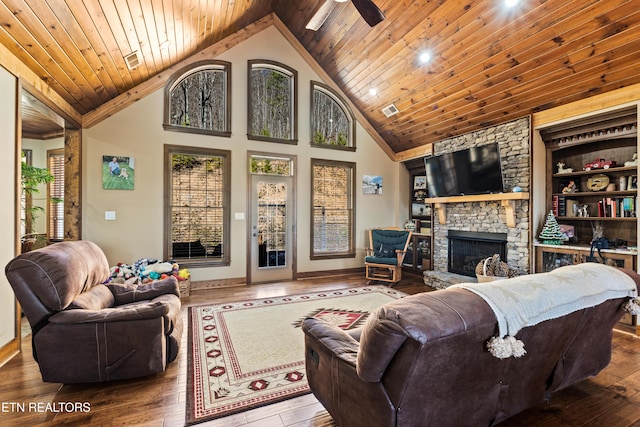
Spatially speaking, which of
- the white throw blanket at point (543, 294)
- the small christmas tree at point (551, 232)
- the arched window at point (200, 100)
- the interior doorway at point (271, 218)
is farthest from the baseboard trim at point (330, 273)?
the white throw blanket at point (543, 294)

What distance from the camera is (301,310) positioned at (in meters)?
3.93

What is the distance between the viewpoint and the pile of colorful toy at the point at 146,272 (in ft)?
13.2

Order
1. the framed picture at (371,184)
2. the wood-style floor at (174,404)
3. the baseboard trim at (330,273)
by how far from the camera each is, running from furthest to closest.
Answer: 1. the framed picture at (371,184)
2. the baseboard trim at (330,273)
3. the wood-style floor at (174,404)

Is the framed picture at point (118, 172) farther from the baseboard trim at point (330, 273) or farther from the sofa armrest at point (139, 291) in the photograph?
the baseboard trim at point (330, 273)

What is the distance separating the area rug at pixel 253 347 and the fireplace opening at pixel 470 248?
1546mm

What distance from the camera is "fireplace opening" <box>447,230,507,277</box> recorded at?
15.8 feet

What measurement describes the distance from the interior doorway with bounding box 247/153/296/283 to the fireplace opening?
2965 mm

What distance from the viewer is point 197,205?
5.09 m

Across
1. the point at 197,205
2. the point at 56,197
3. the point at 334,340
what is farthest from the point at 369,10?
the point at 56,197

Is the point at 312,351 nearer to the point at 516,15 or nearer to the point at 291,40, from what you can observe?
the point at 516,15

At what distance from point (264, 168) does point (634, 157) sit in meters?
5.24

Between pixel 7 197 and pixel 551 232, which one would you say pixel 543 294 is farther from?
pixel 7 197

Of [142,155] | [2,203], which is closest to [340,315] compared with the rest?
[2,203]

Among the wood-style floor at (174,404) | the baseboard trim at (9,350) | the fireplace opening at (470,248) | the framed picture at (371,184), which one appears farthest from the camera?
the framed picture at (371,184)
